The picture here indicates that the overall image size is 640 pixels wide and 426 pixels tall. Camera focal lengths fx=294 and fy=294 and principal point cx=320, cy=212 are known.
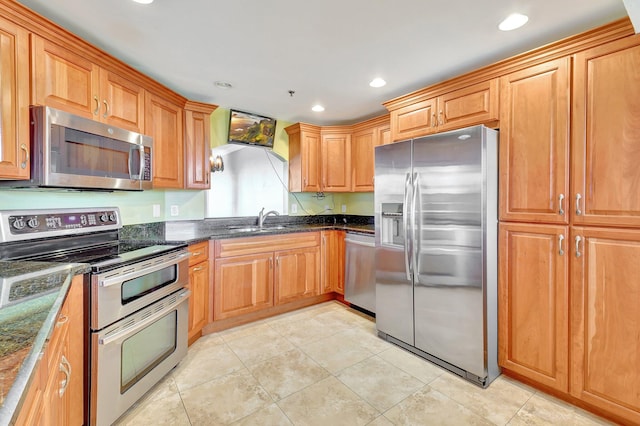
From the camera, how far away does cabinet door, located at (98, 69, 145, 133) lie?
2.01 meters

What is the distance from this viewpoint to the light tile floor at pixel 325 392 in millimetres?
1745

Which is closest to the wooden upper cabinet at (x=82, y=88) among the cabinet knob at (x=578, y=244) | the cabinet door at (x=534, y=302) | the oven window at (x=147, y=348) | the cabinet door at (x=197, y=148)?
the cabinet door at (x=197, y=148)

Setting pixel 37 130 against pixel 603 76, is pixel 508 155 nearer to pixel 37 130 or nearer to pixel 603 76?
pixel 603 76

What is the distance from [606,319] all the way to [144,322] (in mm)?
2735

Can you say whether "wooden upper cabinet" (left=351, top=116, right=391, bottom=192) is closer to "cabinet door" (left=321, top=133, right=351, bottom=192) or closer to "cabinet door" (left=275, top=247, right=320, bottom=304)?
"cabinet door" (left=321, top=133, right=351, bottom=192)

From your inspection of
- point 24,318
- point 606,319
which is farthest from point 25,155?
point 606,319

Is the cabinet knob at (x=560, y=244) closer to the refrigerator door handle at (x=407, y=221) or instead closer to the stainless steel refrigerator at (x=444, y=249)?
the stainless steel refrigerator at (x=444, y=249)

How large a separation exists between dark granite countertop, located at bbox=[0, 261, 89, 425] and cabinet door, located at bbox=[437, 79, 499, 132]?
255 centimetres

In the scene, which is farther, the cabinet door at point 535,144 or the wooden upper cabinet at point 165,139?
the wooden upper cabinet at point 165,139

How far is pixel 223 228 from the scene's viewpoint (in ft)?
11.4

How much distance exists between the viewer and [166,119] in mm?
2623

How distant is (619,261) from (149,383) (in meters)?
2.91

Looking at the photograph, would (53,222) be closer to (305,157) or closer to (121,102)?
(121,102)

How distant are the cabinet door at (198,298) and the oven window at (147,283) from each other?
0.38 meters
